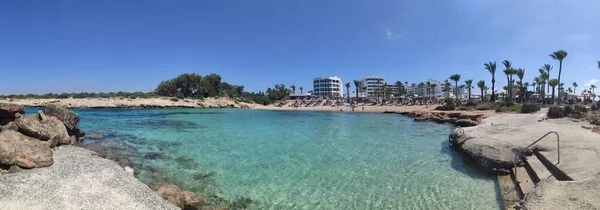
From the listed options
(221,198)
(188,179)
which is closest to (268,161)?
(188,179)

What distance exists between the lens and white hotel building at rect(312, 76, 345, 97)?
17082cm

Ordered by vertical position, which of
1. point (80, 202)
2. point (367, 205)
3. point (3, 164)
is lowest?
point (367, 205)

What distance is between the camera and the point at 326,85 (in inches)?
6767

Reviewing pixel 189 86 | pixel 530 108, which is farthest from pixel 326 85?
pixel 530 108

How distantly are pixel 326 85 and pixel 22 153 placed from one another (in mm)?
163930

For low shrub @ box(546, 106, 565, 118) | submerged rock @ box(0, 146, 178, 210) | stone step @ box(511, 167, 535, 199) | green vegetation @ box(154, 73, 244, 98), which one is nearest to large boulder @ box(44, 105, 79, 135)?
submerged rock @ box(0, 146, 178, 210)

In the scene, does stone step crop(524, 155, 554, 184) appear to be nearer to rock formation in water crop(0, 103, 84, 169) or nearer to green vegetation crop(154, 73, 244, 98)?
rock formation in water crop(0, 103, 84, 169)

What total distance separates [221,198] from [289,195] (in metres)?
2.23

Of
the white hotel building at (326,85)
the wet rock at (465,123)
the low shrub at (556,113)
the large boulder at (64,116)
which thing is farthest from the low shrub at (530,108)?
the white hotel building at (326,85)

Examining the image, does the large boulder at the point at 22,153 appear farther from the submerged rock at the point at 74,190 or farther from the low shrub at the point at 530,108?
the low shrub at the point at 530,108

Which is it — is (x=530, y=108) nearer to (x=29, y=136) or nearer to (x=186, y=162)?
(x=186, y=162)

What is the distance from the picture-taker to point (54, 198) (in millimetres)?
7789

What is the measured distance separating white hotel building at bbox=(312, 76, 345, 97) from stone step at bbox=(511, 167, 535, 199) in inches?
6112

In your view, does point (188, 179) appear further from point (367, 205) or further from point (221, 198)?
point (367, 205)
